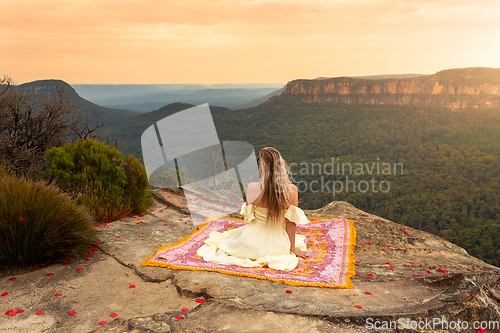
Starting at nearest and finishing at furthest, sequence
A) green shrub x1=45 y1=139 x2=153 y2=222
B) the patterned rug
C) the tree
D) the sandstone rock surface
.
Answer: the sandstone rock surface → the patterned rug → green shrub x1=45 y1=139 x2=153 y2=222 → the tree

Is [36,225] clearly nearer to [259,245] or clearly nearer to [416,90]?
[259,245]

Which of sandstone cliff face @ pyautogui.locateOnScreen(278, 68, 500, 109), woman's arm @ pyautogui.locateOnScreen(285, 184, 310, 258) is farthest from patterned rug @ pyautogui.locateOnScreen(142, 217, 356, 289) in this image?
sandstone cliff face @ pyautogui.locateOnScreen(278, 68, 500, 109)

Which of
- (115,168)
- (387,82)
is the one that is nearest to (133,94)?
(387,82)

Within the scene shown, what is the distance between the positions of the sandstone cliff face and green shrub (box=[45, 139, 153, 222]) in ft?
174

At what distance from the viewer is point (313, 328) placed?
211 cm

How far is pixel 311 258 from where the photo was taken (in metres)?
3.63

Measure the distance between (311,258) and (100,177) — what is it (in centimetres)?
369

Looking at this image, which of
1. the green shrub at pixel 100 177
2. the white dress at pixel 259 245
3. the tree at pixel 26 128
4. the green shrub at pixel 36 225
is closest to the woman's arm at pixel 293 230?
the white dress at pixel 259 245

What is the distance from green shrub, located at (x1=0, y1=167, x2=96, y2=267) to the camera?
3080mm

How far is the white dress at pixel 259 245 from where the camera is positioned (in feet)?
10.9

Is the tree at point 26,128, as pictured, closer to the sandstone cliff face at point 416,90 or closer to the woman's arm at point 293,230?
the woman's arm at point 293,230

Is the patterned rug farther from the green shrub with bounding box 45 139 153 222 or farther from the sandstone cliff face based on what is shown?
the sandstone cliff face

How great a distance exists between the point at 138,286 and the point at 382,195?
27602 millimetres

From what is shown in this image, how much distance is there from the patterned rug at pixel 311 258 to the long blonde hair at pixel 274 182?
25.8 inches
